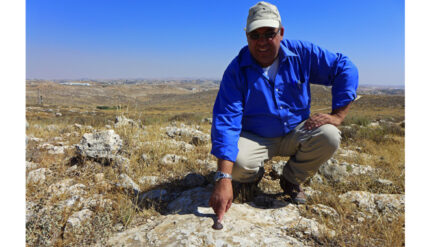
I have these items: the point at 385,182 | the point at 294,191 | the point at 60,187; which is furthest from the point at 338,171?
the point at 60,187

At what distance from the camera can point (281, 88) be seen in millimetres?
2166

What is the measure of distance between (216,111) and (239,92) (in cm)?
26

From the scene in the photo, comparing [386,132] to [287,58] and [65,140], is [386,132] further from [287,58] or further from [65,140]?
[65,140]

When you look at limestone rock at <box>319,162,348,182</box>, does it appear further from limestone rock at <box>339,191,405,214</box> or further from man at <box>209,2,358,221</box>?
man at <box>209,2,358,221</box>

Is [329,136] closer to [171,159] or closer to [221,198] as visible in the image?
[221,198]

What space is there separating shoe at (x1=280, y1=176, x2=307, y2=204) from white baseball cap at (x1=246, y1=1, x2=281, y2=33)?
4.66ft

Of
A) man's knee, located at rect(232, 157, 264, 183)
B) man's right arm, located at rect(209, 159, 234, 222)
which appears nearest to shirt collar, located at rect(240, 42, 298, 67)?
man's knee, located at rect(232, 157, 264, 183)

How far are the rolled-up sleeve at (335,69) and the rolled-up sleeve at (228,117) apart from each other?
2.16 feet

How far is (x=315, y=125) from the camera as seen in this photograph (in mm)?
2250

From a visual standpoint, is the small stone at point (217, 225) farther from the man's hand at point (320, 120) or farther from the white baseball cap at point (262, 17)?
the white baseball cap at point (262, 17)

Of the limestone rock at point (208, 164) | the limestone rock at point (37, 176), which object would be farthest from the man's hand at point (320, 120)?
the limestone rock at point (37, 176)

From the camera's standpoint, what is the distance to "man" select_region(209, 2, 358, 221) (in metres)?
2.05

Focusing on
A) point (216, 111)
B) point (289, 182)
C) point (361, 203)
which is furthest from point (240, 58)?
point (361, 203)

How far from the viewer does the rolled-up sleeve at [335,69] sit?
2.23 metres
